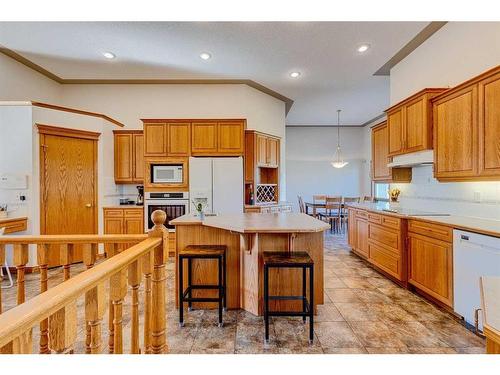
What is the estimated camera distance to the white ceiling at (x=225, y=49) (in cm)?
359

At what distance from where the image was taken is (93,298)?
1.07 meters

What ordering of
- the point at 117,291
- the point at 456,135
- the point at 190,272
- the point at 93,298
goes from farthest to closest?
the point at 456,135
the point at 190,272
the point at 117,291
the point at 93,298

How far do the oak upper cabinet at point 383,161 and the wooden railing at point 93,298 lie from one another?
12.6 ft

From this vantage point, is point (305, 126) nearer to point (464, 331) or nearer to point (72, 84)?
point (72, 84)

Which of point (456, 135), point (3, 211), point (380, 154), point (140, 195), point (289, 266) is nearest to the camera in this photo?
point (289, 266)

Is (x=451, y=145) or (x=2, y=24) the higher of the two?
(x=2, y=24)

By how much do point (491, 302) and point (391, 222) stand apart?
2.70 meters

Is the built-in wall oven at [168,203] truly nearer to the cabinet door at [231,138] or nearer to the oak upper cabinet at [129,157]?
the oak upper cabinet at [129,157]

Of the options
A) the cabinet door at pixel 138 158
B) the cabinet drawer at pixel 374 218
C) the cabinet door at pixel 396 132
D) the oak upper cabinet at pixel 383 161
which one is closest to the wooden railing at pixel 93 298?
the cabinet drawer at pixel 374 218

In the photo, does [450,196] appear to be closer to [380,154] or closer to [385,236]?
[385,236]

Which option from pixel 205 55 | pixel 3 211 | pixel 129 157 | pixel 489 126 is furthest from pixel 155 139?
pixel 489 126

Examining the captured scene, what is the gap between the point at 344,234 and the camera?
7.05 m

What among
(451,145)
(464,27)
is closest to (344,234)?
(451,145)
